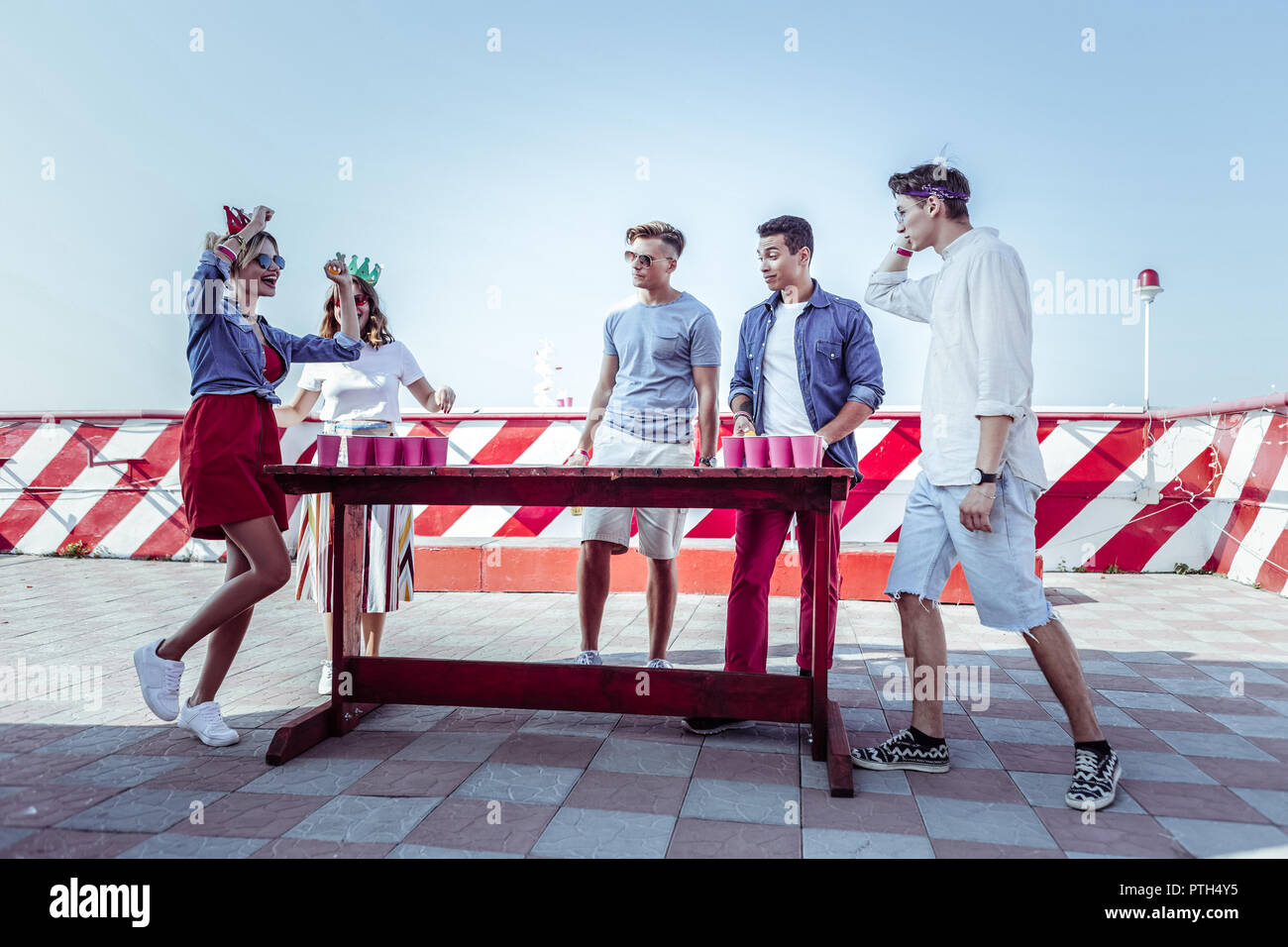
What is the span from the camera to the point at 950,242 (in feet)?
8.63

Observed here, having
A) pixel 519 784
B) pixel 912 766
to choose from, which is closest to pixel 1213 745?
pixel 912 766

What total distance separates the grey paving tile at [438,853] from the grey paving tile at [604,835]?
0.09m

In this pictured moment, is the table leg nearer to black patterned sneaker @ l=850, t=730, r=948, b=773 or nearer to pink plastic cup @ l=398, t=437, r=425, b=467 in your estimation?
black patterned sneaker @ l=850, t=730, r=948, b=773

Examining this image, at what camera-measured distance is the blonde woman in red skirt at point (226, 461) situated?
276cm

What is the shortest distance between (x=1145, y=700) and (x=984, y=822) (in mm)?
1660

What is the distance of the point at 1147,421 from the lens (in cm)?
664

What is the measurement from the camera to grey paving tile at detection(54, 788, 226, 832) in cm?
217

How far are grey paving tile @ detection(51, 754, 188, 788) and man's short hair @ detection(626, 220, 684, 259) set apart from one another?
8.27ft

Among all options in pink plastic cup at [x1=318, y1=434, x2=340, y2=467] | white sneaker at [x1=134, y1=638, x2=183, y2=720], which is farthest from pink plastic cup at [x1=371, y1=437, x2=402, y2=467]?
white sneaker at [x1=134, y1=638, x2=183, y2=720]

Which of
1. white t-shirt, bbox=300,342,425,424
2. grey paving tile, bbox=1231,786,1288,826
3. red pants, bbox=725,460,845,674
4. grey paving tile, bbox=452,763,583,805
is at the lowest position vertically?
grey paving tile, bbox=452,763,583,805

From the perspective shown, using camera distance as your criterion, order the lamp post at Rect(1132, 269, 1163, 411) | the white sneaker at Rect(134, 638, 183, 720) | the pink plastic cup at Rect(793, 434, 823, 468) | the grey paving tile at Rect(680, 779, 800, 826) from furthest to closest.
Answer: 1. the lamp post at Rect(1132, 269, 1163, 411)
2. the white sneaker at Rect(134, 638, 183, 720)
3. the pink plastic cup at Rect(793, 434, 823, 468)
4. the grey paving tile at Rect(680, 779, 800, 826)

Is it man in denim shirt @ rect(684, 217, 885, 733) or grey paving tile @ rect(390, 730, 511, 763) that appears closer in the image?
grey paving tile @ rect(390, 730, 511, 763)
